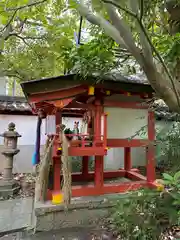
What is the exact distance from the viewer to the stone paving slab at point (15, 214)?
3570 mm

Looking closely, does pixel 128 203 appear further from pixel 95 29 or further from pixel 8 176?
pixel 8 176

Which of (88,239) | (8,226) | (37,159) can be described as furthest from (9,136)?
(88,239)

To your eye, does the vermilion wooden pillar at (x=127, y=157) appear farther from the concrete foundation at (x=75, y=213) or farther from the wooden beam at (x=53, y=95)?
the wooden beam at (x=53, y=95)

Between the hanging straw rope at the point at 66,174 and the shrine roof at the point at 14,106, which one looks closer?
the hanging straw rope at the point at 66,174

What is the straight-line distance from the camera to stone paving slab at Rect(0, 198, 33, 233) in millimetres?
3570

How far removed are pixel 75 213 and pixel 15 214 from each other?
134 cm

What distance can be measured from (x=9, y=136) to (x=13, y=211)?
1934 millimetres

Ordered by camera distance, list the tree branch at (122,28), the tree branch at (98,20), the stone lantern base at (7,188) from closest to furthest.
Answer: the tree branch at (122,28), the tree branch at (98,20), the stone lantern base at (7,188)

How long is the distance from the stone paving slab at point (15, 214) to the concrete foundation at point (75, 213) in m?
0.43

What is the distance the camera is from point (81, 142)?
3742 mm

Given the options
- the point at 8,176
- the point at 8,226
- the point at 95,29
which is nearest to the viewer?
the point at 95,29

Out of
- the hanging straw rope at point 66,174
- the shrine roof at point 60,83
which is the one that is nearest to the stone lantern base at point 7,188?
the hanging straw rope at point 66,174

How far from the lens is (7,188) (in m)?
5.11

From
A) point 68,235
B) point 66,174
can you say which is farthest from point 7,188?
point 66,174
